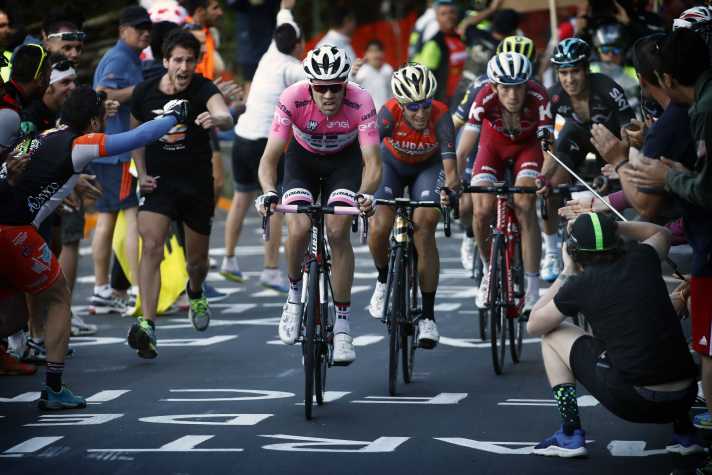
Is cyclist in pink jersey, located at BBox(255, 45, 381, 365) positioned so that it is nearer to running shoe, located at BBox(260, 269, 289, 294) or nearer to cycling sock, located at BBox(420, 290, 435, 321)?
cycling sock, located at BBox(420, 290, 435, 321)

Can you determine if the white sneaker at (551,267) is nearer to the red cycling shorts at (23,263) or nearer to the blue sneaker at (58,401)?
the blue sneaker at (58,401)

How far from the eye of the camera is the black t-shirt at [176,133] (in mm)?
11695

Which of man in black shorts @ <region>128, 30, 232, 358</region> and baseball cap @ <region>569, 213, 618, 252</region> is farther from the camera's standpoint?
man in black shorts @ <region>128, 30, 232, 358</region>

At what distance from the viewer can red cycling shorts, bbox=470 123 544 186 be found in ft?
40.4

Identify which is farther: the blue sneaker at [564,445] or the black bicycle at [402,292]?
the black bicycle at [402,292]

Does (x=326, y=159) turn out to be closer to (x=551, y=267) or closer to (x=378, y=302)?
(x=378, y=302)

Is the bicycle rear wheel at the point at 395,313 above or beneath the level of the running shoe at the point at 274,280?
beneath

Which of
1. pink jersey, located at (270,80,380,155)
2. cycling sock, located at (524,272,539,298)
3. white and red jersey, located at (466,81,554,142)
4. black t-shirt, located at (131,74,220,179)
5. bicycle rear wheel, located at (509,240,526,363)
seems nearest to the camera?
pink jersey, located at (270,80,380,155)

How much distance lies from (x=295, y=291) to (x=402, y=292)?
885 mm

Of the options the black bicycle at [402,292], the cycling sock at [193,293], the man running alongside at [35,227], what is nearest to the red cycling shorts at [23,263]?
the man running alongside at [35,227]

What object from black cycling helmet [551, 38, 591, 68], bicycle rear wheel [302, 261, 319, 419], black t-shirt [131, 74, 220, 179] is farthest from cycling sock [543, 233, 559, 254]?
bicycle rear wheel [302, 261, 319, 419]

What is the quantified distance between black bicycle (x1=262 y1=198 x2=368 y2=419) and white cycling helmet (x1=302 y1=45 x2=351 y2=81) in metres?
0.93

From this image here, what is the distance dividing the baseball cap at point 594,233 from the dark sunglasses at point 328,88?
2681 millimetres

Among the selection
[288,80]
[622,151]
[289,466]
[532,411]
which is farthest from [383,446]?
[288,80]
